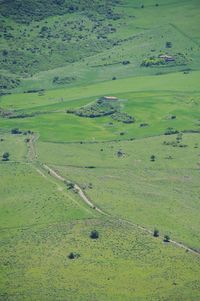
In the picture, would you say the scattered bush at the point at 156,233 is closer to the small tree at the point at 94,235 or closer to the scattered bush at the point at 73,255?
the small tree at the point at 94,235

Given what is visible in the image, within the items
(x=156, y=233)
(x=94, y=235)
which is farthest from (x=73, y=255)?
(x=156, y=233)

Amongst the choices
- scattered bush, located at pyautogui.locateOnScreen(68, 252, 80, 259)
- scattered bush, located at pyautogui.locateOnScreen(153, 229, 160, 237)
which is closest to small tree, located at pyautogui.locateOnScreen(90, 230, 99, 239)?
scattered bush, located at pyautogui.locateOnScreen(68, 252, 80, 259)

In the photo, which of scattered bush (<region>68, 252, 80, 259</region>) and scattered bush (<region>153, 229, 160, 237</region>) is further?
scattered bush (<region>153, 229, 160, 237</region>)

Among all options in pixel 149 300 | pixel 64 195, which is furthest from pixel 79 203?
pixel 149 300

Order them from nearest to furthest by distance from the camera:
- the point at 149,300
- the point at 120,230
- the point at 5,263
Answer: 1. the point at 149,300
2. the point at 5,263
3. the point at 120,230

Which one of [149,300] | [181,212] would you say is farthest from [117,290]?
[181,212]

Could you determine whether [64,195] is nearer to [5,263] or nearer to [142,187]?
[142,187]

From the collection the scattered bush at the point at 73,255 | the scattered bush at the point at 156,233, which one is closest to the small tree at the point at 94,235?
the scattered bush at the point at 73,255

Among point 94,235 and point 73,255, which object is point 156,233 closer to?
point 94,235

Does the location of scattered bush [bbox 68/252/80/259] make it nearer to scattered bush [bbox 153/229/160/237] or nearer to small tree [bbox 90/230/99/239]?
small tree [bbox 90/230/99/239]

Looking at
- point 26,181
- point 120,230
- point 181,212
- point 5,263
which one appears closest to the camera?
point 5,263

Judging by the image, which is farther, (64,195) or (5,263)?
(64,195)
